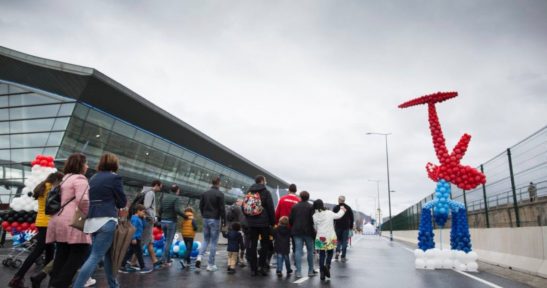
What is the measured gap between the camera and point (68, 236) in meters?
4.61

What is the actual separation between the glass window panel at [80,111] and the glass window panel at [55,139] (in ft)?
4.71

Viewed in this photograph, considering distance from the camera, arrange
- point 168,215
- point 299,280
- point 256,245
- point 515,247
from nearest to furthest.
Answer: point 299,280
point 256,245
point 168,215
point 515,247

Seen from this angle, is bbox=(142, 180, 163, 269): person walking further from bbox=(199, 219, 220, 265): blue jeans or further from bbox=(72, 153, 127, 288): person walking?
bbox=(72, 153, 127, 288): person walking

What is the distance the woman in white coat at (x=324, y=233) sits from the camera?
7.59 m

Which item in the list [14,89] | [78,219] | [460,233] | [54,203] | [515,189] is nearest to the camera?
[78,219]

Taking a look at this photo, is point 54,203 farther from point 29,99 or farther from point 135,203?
point 29,99

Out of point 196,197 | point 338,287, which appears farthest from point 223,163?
point 338,287

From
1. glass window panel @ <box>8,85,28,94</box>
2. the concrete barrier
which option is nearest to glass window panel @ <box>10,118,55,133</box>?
glass window panel @ <box>8,85,28,94</box>

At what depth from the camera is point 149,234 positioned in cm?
857

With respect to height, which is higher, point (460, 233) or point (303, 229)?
point (460, 233)

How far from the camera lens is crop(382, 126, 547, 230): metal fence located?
898cm

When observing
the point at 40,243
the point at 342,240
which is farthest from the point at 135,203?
the point at 342,240

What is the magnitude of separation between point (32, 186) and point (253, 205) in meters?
5.64

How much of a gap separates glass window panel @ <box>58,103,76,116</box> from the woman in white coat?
2003 cm
